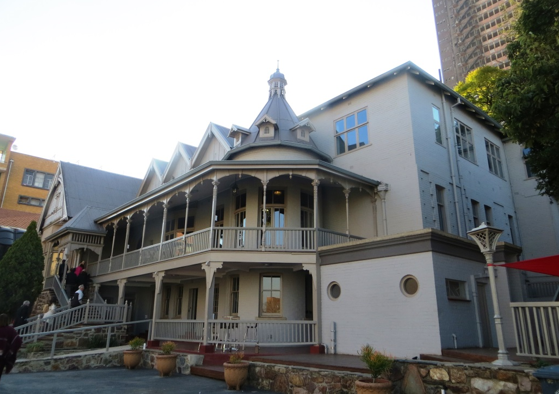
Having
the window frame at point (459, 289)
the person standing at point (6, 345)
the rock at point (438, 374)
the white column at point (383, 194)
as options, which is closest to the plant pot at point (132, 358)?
the person standing at point (6, 345)

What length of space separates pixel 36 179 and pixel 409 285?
166 feet

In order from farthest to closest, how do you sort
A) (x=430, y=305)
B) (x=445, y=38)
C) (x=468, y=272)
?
1. (x=445, y=38)
2. (x=468, y=272)
3. (x=430, y=305)

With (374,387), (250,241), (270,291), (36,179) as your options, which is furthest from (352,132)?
(36,179)

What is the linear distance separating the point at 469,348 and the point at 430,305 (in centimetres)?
179

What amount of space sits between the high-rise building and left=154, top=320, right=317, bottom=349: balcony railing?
8559cm

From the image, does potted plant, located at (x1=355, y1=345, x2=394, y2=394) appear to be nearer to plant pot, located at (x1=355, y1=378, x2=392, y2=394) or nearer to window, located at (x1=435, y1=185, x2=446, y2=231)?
plant pot, located at (x1=355, y1=378, x2=392, y2=394)

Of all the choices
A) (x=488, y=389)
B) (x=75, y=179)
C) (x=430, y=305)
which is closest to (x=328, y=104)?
(x=430, y=305)

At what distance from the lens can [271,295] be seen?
16.8 metres

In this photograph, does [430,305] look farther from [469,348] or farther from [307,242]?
[307,242]

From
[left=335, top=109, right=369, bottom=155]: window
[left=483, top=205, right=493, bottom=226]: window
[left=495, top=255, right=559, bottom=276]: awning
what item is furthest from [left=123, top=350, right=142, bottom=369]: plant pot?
[left=483, top=205, right=493, bottom=226]: window

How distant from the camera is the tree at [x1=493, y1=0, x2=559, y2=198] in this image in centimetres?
970

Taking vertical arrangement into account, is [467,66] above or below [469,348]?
above

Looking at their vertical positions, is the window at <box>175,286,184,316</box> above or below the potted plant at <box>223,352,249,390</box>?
above

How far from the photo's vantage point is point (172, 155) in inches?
952
